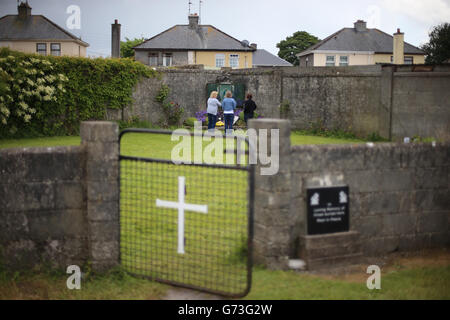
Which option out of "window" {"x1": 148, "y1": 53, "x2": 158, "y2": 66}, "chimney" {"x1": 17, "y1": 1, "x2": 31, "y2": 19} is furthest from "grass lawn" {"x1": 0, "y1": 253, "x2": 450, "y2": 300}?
"chimney" {"x1": 17, "y1": 1, "x2": 31, "y2": 19}

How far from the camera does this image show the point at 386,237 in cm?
639

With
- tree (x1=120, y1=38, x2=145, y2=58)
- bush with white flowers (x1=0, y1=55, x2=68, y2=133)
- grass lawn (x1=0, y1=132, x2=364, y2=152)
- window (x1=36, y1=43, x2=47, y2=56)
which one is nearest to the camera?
grass lawn (x1=0, y1=132, x2=364, y2=152)

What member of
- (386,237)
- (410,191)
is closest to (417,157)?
(410,191)

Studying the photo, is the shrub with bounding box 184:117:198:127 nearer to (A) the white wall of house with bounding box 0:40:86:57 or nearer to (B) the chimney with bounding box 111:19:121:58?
(B) the chimney with bounding box 111:19:121:58

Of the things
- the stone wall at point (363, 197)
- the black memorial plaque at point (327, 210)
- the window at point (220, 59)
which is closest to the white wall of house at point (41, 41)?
the window at point (220, 59)

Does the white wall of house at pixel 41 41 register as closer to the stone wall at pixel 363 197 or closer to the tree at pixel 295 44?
the tree at pixel 295 44

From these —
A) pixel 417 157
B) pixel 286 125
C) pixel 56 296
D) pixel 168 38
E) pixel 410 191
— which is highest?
pixel 168 38

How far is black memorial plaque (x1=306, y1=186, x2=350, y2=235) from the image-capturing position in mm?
5848

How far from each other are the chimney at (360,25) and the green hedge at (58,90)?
3789 centimetres

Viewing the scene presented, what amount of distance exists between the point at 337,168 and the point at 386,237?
1227mm

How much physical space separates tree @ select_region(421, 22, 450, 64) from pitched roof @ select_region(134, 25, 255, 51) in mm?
24982

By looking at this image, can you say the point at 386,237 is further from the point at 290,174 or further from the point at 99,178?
the point at 99,178

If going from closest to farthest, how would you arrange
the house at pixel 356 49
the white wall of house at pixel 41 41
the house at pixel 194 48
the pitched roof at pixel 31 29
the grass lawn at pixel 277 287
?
the grass lawn at pixel 277 287 → the house at pixel 194 48 → the pitched roof at pixel 31 29 → the white wall of house at pixel 41 41 → the house at pixel 356 49

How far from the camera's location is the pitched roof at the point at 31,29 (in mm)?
50375
